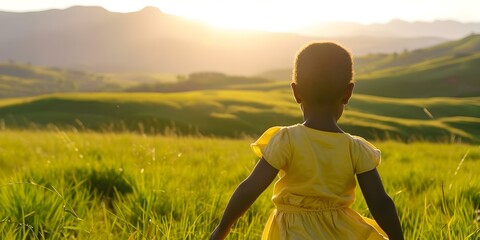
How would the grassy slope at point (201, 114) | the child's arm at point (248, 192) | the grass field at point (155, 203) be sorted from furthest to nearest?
the grassy slope at point (201, 114), the grass field at point (155, 203), the child's arm at point (248, 192)

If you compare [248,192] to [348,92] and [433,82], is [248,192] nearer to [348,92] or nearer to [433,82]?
[348,92]

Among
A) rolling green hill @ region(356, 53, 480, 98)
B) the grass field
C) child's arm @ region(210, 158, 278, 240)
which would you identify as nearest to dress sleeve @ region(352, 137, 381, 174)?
child's arm @ region(210, 158, 278, 240)

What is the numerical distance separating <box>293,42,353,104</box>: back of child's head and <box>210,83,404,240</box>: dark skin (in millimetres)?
47

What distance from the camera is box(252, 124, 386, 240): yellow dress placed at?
98.2 inches

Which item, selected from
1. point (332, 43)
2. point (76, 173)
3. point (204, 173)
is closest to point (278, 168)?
point (332, 43)

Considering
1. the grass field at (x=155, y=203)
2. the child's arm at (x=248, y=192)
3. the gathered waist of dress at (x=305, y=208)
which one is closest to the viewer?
the child's arm at (x=248, y=192)

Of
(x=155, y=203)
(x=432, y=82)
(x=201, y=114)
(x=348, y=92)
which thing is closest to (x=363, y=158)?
(x=348, y=92)

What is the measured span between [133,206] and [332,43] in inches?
97.0

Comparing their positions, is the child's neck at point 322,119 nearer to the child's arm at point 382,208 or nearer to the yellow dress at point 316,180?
the yellow dress at point 316,180

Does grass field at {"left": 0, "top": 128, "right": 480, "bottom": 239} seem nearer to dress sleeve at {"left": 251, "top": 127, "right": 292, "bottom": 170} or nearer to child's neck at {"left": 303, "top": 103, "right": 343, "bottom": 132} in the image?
dress sleeve at {"left": 251, "top": 127, "right": 292, "bottom": 170}

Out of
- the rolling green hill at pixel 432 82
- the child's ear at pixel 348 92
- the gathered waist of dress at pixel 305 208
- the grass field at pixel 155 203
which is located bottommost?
the rolling green hill at pixel 432 82

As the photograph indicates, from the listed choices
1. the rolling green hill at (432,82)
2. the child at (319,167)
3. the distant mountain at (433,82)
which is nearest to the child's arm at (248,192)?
the child at (319,167)

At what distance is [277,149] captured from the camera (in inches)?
96.3

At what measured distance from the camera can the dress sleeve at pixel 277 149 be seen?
8.00ft
